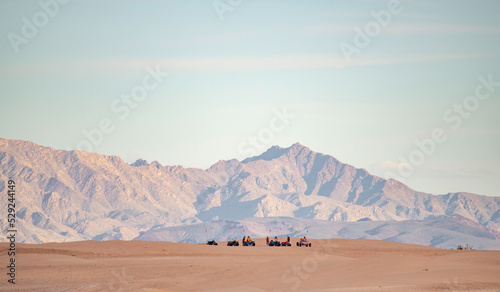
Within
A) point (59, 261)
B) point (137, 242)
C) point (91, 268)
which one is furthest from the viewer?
point (137, 242)

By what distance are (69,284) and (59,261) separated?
13.7 meters

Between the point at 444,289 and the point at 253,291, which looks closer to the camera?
the point at 444,289

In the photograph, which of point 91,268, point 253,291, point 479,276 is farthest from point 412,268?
point 91,268

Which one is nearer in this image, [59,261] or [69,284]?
[69,284]

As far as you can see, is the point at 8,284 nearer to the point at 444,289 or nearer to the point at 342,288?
the point at 342,288

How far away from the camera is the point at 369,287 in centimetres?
3469

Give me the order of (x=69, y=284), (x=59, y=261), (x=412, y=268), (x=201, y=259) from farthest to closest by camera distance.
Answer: (x=201, y=259) < (x=59, y=261) < (x=69, y=284) < (x=412, y=268)

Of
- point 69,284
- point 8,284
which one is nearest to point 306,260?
point 69,284

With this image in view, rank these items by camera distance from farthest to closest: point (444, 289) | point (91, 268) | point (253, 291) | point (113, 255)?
point (113, 255) < point (91, 268) < point (253, 291) < point (444, 289)

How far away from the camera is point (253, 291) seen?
36.2 m

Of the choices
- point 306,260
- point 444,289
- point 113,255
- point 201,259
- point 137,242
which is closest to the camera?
point 444,289

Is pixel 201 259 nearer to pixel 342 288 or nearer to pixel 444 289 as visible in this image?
pixel 342 288

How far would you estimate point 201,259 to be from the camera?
58.9 m

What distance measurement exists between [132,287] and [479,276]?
20185mm
